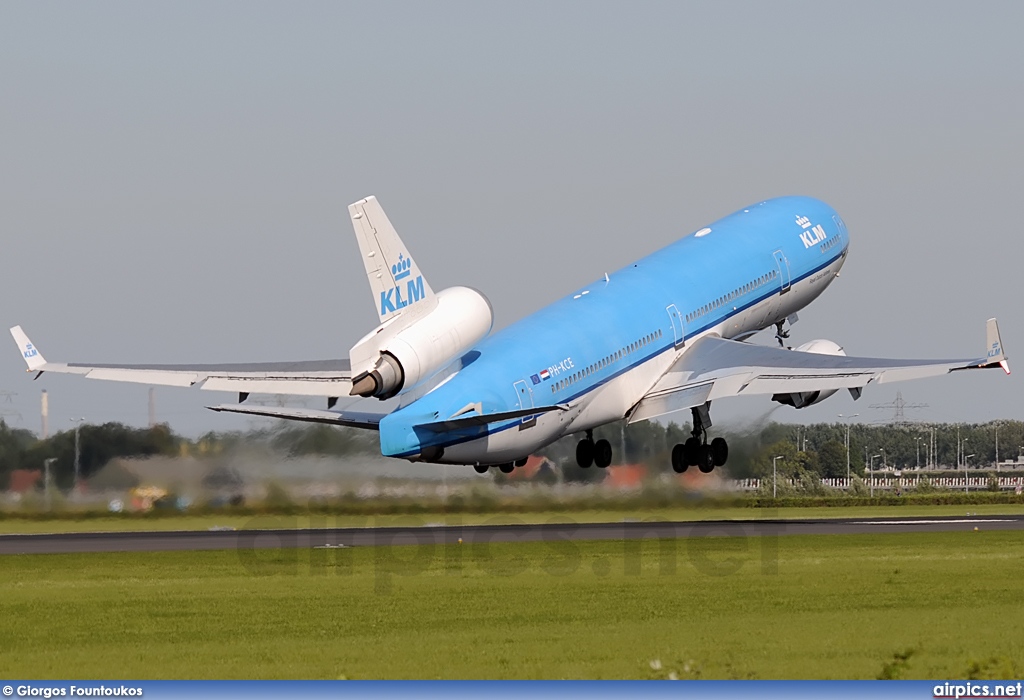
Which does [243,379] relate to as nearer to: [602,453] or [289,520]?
[289,520]

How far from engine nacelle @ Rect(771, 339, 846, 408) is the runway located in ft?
20.1

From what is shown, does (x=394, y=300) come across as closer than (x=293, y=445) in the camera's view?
Yes

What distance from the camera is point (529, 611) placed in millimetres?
36812

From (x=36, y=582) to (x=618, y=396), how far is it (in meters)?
16.6

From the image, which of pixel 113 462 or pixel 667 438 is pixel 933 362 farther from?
pixel 113 462

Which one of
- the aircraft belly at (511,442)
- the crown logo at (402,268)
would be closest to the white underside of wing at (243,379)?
the aircraft belly at (511,442)

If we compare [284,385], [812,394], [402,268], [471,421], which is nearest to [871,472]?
[812,394]

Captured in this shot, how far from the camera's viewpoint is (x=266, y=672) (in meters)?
28.2

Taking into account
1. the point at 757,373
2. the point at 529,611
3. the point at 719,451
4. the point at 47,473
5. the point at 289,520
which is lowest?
the point at 529,611

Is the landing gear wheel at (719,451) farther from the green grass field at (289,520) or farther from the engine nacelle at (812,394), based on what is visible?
the green grass field at (289,520)

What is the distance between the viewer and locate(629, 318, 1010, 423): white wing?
4450 cm

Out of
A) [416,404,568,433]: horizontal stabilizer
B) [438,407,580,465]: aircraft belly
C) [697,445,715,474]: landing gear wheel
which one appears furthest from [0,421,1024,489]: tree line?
[416,404,568,433]: horizontal stabilizer

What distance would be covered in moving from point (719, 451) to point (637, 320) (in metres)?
6.28

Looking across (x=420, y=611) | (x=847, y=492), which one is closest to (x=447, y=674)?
(x=420, y=611)
